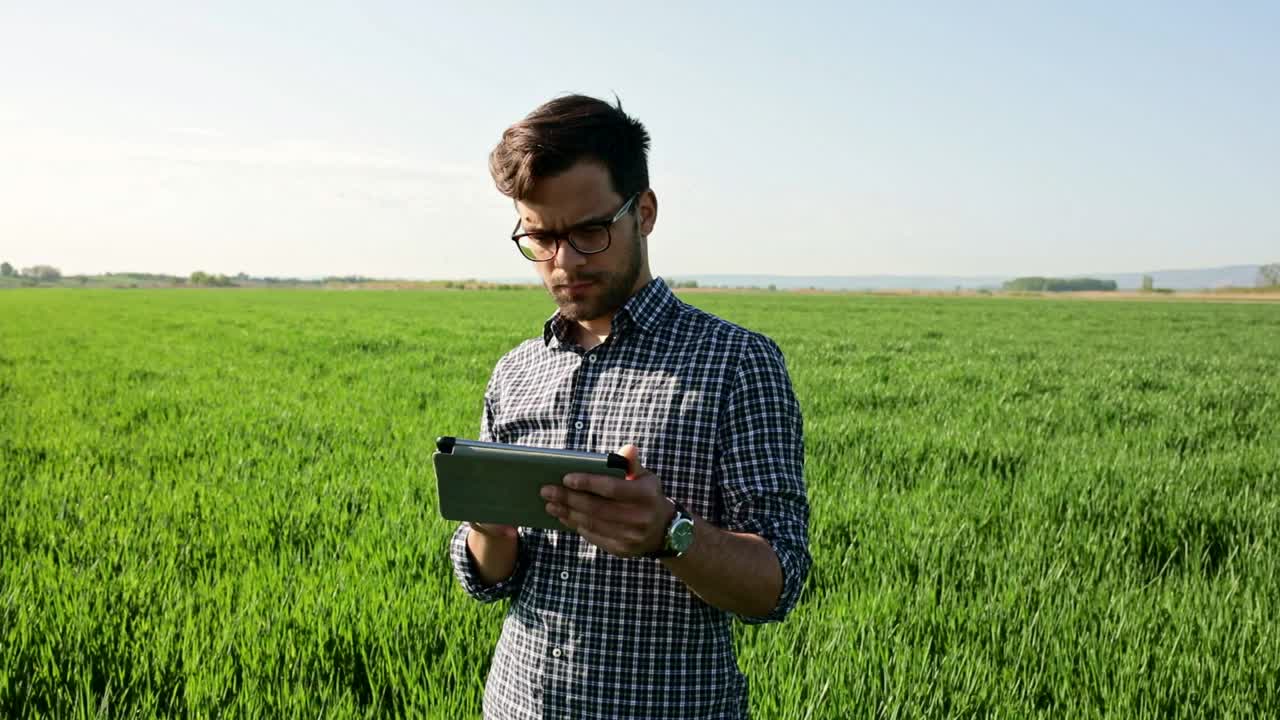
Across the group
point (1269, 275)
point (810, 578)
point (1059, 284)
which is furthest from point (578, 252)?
point (1059, 284)

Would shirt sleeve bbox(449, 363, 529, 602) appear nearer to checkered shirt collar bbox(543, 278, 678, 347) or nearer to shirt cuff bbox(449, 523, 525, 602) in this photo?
shirt cuff bbox(449, 523, 525, 602)

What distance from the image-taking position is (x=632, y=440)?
Answer: 1405 millimetres

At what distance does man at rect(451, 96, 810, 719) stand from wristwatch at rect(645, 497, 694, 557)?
0.16 meters

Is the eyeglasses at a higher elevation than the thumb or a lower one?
higher

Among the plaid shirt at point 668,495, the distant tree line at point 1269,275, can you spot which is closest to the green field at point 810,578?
the plaid shirt at point 668,495

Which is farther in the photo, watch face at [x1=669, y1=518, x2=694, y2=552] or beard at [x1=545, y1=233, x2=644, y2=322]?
beard at [x1=545, y1=233, x2=644, y2=322]

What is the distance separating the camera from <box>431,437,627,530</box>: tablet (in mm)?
1087

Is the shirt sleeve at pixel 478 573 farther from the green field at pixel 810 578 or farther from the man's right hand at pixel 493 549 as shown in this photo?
the green field at pixel 810 578

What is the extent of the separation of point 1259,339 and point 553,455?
2627cm

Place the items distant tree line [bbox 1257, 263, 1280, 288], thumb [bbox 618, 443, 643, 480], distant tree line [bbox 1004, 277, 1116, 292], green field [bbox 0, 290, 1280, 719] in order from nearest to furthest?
thumb [bbox 618, 443, 643, 480], green field [bbox 0, 290, 1280, 719], distant tree line [bbox 1257, 263, 1280, 288], distant tree line [bbox 1004, 277, 1116, 292]

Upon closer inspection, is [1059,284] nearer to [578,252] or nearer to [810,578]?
[810,578]

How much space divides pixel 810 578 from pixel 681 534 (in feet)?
8.72

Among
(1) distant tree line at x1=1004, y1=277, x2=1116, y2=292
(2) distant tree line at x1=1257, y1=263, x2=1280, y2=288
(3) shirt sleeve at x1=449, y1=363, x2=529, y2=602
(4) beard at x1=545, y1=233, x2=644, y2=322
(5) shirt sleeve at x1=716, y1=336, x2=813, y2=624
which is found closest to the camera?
(5) shirt sleeve at x1=716, y1=336, x2=813, y2=624

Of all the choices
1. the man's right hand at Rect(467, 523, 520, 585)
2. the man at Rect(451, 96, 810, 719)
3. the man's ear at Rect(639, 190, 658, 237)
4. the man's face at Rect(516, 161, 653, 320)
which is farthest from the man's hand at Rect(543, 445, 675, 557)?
the man's ear at Rect(639, 190, 658, 237)
